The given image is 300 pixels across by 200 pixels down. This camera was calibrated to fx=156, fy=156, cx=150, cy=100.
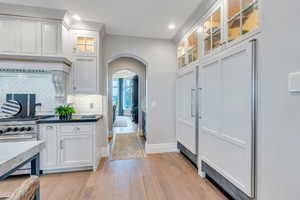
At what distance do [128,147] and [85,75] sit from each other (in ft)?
6.91

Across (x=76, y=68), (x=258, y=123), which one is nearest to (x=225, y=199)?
(x=258, y=123)

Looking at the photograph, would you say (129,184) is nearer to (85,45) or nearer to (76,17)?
(85,45)

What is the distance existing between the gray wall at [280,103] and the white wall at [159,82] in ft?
8.57

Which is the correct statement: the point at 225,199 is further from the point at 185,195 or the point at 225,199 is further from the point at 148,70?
the point at 148,70

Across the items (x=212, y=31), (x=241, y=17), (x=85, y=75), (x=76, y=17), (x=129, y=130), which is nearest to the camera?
(x=241, y=17)

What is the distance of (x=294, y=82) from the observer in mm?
1036

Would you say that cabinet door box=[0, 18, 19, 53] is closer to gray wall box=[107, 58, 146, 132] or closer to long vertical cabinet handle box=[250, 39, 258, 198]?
gray wall box=[107, 58, 146, 132]

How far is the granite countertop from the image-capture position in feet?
3.12

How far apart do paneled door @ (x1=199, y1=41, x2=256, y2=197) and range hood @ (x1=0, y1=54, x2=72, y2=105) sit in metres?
Result: 2.50

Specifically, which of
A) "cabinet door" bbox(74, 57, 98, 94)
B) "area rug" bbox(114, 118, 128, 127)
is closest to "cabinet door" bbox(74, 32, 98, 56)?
"cabinet door" bbox(74, 57, 98, 94)

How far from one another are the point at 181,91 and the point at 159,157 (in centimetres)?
Result: 154

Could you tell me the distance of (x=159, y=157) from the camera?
136 inches

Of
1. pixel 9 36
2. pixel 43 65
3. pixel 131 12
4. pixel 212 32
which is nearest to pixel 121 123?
pixel 43 65

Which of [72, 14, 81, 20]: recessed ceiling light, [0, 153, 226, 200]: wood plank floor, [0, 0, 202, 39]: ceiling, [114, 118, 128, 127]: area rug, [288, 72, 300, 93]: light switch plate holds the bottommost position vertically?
[0, 153, 226, 200]: wood plank floor
